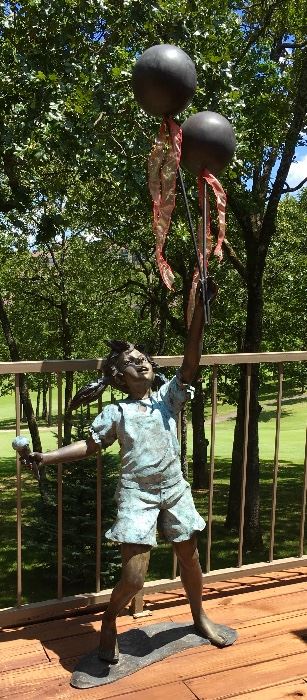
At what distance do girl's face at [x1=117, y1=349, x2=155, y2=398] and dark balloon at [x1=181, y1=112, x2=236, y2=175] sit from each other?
2.45 feet

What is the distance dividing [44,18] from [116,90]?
90cm

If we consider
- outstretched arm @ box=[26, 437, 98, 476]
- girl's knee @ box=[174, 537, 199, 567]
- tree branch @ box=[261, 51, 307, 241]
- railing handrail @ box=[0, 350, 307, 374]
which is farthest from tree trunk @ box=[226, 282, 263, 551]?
outstretched arm @ box=[26, 437, 98, 476]

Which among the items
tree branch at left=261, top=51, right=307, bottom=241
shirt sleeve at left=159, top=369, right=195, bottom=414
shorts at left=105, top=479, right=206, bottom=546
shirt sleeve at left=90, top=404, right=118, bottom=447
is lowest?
shorts at left=105, top=479, right=206, bottom=546

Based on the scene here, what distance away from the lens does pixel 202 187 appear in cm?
236

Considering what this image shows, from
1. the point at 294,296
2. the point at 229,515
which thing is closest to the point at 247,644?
the point at 229,515

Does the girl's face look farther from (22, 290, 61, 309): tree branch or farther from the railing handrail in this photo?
(22, 290, 61, 309): tree branch

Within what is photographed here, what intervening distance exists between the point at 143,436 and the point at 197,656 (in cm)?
97

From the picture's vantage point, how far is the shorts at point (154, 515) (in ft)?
7.74

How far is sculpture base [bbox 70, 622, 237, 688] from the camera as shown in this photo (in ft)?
7.84

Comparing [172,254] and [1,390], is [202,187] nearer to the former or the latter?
[172,254]

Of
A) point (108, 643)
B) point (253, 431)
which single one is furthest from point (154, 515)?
point (253, 431)

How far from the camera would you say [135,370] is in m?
2.43

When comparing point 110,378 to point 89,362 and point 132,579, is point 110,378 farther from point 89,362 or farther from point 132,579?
point 132,579

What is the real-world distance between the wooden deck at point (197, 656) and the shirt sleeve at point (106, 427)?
36.4 inches
